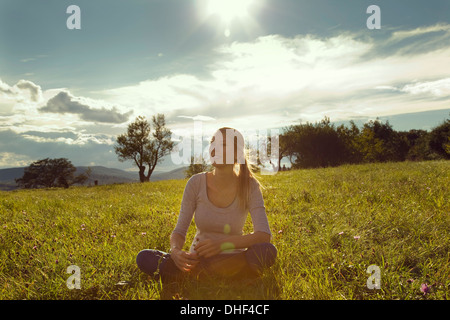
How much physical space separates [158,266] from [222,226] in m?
0.99

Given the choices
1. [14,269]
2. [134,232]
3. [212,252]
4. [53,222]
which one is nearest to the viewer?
[212,252]

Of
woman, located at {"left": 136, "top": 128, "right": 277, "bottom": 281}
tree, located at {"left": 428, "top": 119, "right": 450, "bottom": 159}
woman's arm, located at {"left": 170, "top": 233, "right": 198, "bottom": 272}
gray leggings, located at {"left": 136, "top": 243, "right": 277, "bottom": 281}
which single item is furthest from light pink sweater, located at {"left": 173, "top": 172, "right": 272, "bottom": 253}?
tree, located at {"left": 428, "top": 119, "right": 450, "bottom": 159}

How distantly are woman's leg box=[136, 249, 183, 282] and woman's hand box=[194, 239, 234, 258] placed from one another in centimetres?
41

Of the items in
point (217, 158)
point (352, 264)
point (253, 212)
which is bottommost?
point (352, 264)

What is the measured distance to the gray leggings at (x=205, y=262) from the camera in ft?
12.9

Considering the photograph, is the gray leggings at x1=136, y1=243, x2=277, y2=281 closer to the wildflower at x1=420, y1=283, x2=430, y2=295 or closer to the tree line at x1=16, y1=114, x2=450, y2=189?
the wildflower at x1=420, y1=283, x2=430, y2=295

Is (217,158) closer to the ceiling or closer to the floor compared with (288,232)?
closer to the ceiling

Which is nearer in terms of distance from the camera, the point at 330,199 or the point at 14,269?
the point at 14,269

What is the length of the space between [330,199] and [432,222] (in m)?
3.06

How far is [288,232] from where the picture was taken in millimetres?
5785

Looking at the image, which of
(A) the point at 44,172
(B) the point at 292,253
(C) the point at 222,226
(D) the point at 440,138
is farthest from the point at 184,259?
(A) the point at 44,172

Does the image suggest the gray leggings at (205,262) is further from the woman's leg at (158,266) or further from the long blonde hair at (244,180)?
the long blonde hair at (244,180)
